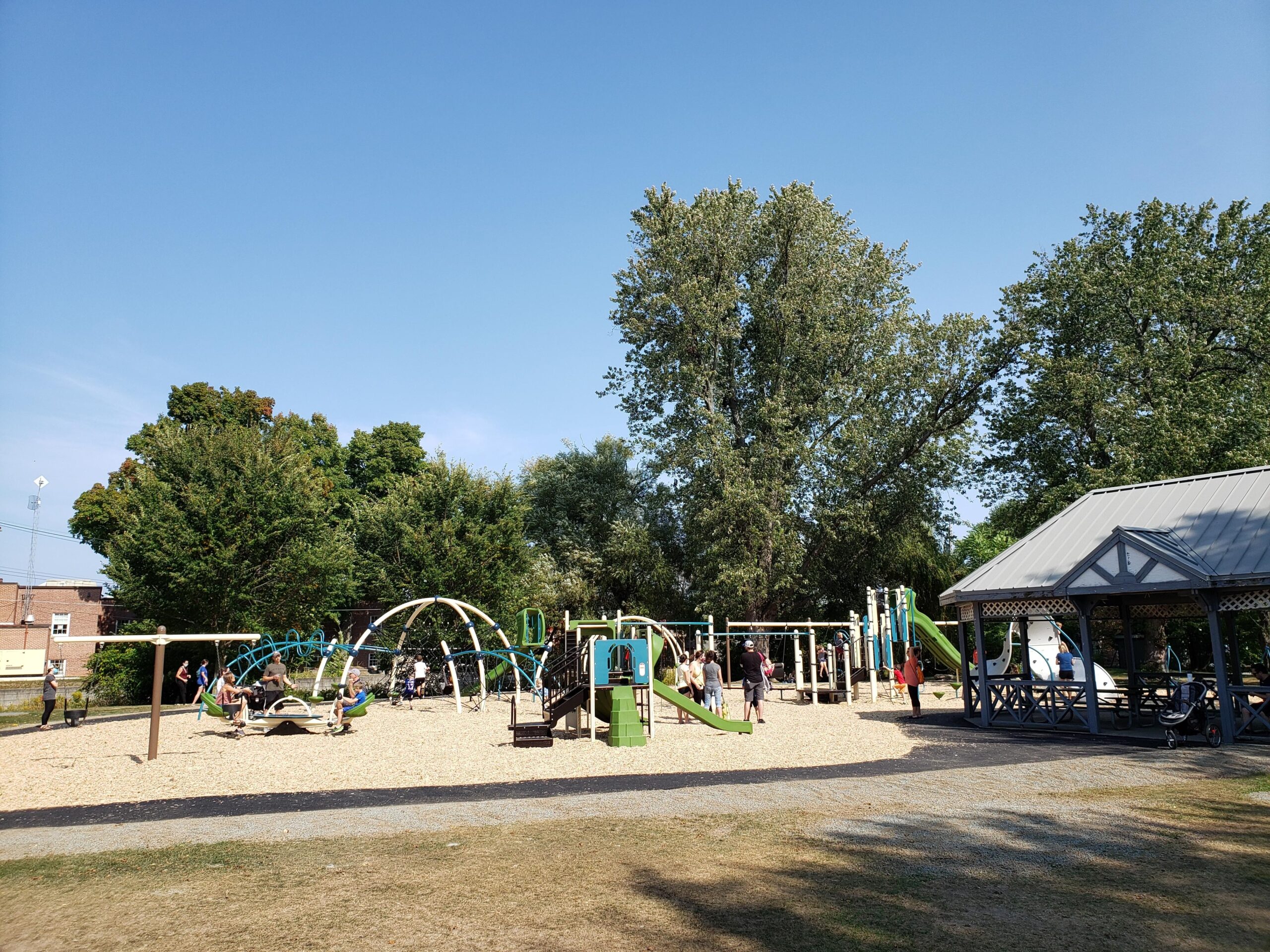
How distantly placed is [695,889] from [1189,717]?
12621 mm

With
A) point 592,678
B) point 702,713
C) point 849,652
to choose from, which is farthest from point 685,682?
point 849,652

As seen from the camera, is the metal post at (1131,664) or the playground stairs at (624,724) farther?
the metal post at (1131,664)

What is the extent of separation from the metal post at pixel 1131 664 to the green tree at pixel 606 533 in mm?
23330

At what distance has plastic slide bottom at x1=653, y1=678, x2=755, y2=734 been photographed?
59.3 feet

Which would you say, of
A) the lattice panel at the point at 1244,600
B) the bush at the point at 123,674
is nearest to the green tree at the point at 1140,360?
the lattice panel at the point at 1244,600

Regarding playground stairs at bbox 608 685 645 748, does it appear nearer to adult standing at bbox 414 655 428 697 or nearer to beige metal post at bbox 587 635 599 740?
beige metal post at bbox 587 635 599 740

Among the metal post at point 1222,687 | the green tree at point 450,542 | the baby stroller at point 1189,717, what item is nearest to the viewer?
the baby stroller at point 1189,717

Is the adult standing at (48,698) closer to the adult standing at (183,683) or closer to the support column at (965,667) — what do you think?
the adult standing at (183,683)

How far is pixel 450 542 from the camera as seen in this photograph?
1303 inches

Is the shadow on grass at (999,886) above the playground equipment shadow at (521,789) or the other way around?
above

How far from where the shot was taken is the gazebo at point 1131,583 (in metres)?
15.1

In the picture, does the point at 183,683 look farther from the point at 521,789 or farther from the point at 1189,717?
the point at 1189,717

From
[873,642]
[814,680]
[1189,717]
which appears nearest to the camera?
[1189,717]

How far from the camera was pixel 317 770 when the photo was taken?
14359 millimetres
